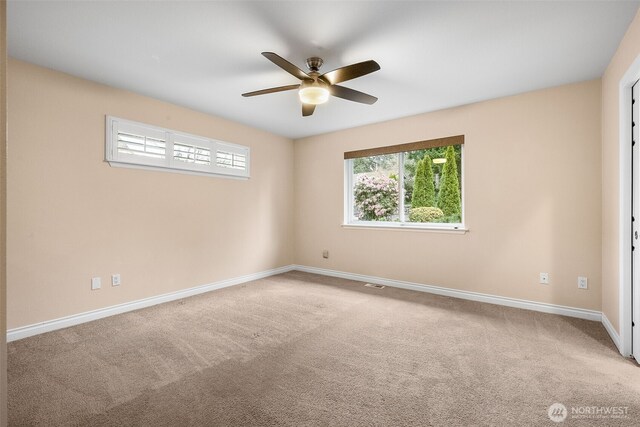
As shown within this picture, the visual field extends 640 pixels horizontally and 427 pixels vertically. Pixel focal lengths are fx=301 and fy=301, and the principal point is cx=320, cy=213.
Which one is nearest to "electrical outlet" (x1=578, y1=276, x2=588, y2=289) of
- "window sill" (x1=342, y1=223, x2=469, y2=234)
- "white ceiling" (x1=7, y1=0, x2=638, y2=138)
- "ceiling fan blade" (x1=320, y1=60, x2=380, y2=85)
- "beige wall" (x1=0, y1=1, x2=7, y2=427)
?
"window sill" (x1=342, y1=223, x2=469, y2=234)

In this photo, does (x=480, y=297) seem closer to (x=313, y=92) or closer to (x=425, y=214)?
(x=425, y=214)

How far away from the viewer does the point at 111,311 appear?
3191 millimetres

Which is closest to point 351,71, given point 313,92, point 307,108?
point 313,92

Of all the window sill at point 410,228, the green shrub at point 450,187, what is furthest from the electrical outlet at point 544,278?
the green shrub at point 450,187

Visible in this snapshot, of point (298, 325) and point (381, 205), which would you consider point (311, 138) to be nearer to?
point (381, 205)

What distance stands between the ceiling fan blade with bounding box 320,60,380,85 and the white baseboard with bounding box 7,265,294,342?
310cm

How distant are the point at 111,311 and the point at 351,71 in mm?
3367

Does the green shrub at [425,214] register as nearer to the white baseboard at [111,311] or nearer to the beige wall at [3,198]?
the white baseboard at [111,311]

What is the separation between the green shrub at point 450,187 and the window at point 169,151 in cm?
288

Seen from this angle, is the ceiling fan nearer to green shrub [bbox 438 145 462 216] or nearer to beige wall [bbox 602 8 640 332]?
green shrub [bbox 438 145 462 216]

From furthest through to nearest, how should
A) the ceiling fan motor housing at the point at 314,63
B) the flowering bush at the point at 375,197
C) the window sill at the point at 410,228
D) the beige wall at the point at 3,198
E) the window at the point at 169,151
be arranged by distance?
the flowering bush at the point at 375,197 < the window sill at the point at 410,228 < the window at the point at 169,151 < the ceiling fan motor housing at the point at 314,63 < the beige wall at the point at 3,198

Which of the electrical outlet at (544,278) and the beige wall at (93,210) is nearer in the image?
the beige wall at (93,210)

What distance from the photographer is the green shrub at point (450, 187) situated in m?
3.96

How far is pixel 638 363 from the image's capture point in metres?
2.15
